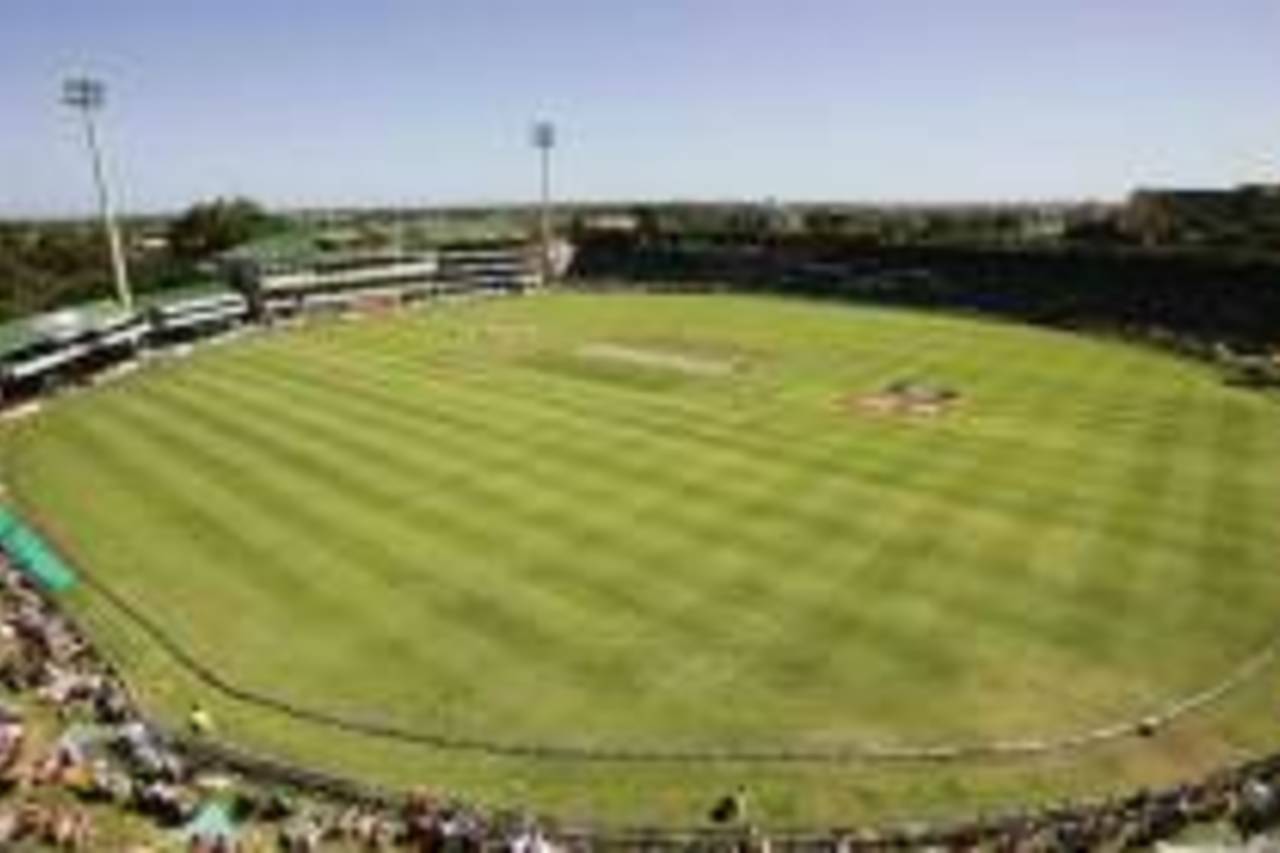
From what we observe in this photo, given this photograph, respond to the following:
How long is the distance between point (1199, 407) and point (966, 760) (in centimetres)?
5025

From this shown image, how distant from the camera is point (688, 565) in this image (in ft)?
160

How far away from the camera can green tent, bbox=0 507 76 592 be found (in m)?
49.2

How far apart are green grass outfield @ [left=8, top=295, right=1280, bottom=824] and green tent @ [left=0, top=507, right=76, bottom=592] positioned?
3.59ft

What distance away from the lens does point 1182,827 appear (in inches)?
1217

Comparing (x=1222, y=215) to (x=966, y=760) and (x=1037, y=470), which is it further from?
(x=966, y=760)

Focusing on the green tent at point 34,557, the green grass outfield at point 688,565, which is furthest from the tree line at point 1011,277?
the green tent at point 34,557

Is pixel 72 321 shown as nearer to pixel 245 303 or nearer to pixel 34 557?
pixel 245 303

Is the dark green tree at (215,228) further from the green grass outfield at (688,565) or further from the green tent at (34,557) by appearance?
the green tent at (34,557)

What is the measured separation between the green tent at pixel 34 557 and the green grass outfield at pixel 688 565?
1.10m

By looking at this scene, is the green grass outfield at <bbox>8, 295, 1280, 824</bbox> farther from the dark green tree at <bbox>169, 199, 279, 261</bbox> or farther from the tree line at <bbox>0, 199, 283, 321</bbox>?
the dark green tree at <bbox>169, 199, 279, 261</bbox>

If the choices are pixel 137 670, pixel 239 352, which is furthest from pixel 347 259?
pixel 137 670

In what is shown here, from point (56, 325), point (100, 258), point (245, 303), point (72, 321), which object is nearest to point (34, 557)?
point (56, 325)

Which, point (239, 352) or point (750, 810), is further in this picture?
point (239, 352)

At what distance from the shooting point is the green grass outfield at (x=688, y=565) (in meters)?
36.8
